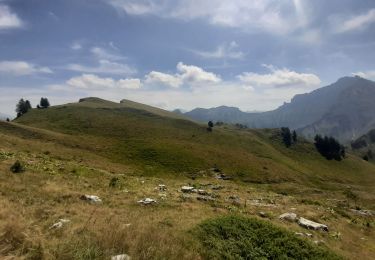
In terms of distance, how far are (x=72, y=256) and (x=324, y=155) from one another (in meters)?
148

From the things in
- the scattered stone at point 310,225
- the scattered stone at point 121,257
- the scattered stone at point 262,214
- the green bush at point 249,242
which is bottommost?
the scattered stone at point 310,225

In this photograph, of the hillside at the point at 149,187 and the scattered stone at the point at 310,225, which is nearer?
the hillside at the point at 149,187

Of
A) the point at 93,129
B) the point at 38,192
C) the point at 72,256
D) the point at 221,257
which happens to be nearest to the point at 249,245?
the point at 221,257

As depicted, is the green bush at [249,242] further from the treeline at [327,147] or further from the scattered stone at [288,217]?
the treeline at [327,147]

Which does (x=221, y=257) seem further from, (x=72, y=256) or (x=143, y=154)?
(x=143, y=154)

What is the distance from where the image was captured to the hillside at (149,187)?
8.19 m

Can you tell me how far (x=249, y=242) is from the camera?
1137cm

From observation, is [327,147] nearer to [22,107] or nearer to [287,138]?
[287,138]

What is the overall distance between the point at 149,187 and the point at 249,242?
72.0ft

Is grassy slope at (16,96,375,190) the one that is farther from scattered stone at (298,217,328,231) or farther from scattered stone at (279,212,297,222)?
scattered stone at (298,217,328,231)

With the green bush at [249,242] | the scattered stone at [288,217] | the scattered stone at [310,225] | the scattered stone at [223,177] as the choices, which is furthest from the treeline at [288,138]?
the green bush at [249,242]

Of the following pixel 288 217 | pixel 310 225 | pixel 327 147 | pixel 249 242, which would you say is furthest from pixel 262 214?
pixel 327 147

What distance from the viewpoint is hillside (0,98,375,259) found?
8.19 m

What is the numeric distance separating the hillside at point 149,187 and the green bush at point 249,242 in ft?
0.92
